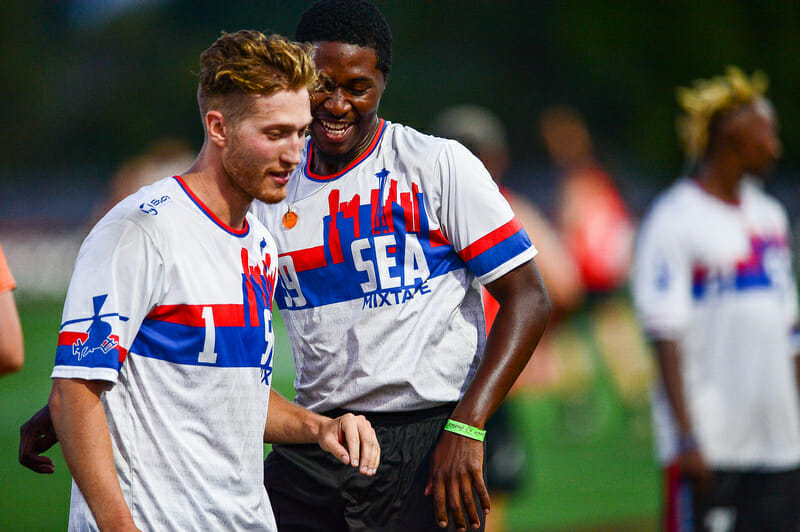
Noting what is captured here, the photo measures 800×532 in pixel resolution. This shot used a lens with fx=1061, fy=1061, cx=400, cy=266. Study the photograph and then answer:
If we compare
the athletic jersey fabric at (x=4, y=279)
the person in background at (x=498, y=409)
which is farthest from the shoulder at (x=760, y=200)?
the athletic jersey fabric at (x=4, y=279)

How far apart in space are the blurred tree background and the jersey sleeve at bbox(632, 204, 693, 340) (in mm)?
22230

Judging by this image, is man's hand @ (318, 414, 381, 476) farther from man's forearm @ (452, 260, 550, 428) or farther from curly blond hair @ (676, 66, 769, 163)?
curly blond hair @ (676, 66, 769, 163)

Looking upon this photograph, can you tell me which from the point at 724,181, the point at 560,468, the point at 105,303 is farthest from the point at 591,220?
the point at 105,303

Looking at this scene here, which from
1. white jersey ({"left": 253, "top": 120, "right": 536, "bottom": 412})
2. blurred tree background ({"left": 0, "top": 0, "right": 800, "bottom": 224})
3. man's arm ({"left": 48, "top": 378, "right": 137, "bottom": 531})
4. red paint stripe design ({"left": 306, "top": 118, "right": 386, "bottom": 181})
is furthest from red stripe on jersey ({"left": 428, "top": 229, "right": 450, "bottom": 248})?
blurred tree background ({"left": 0, "top": 0, "right": 800, "bottom": 224})

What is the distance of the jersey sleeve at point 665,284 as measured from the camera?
17.9ft

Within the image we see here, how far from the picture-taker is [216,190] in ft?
9.80

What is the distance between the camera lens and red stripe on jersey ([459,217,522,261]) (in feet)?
11.1

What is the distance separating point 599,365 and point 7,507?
30.4ft

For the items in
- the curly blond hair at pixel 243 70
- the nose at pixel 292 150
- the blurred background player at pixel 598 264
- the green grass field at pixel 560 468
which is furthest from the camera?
the blurred background player at pixel 598 264

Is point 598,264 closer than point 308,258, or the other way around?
point 308,258

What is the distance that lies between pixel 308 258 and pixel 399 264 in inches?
12.3

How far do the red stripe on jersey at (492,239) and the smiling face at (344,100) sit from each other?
53cm

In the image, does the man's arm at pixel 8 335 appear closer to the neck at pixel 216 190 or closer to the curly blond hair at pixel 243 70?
the neck at pixel 216 190

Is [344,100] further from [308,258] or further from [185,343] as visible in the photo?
[185,343]
